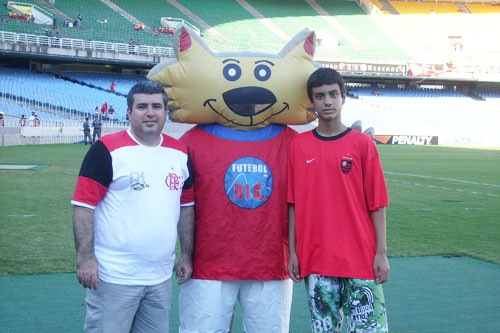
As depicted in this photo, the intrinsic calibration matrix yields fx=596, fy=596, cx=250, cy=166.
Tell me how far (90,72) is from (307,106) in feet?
114

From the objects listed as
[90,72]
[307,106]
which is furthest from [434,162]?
[90,72]

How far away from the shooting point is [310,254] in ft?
10.0

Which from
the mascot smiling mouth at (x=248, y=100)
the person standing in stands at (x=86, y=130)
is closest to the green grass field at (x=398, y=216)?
the mascot smiling mouth at (x=248, y=100)

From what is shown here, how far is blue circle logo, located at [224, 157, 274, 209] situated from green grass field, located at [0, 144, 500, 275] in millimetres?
2919

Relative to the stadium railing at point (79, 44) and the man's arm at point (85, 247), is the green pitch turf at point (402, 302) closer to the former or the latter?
the man's arm at point (85, 247)

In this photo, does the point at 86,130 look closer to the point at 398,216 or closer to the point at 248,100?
the point at 398,216

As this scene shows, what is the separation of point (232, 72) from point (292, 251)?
3.48 ft

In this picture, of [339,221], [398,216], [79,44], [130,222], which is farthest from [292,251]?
[79,44]

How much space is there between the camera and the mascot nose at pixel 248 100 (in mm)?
3344

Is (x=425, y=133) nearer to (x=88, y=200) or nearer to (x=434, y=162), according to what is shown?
(x=434, y=162)

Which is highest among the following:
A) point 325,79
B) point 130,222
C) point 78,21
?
point 78,21

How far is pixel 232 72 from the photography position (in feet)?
11.1

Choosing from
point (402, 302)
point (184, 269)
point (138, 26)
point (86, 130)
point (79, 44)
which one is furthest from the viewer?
point (138, 26)

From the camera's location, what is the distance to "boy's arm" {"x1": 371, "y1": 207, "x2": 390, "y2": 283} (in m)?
2.97
